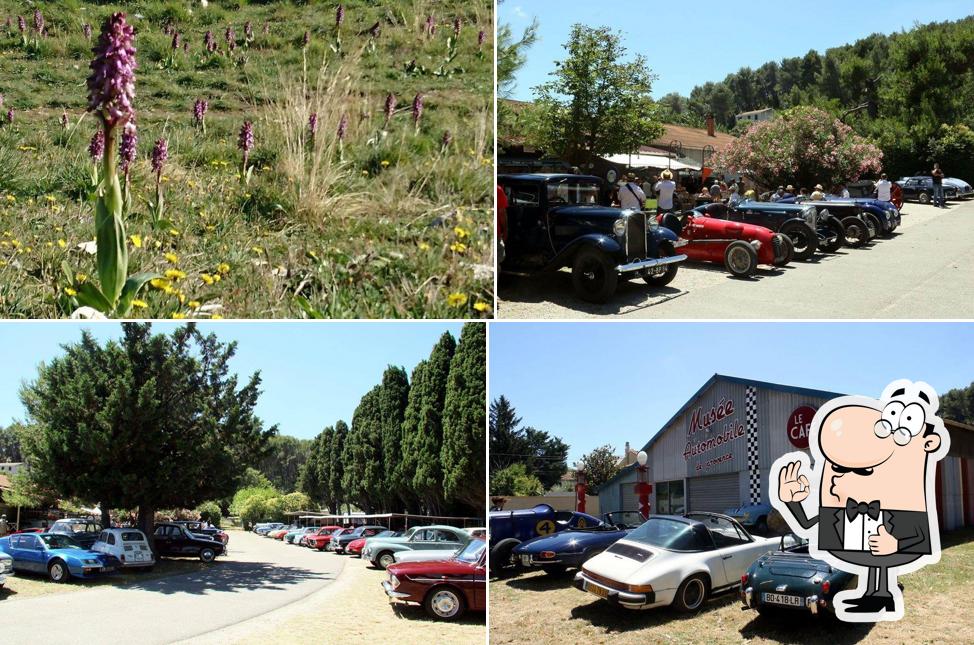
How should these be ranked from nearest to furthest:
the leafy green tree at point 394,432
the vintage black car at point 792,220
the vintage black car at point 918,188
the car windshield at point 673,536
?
the car windshield at point 673,536
the leafy green tree at point 394,432
the vintage black car at point 792,220
the vintage black car at point 918,188

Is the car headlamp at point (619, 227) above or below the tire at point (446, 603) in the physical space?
above

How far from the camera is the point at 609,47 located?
72.8 feet

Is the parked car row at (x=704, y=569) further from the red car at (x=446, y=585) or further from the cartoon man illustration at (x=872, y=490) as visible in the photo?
the red car at (x=446, y=585)

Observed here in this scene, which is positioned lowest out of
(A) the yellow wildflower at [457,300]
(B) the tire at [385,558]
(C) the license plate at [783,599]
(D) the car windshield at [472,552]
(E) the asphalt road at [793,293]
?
(B) the tire at [385,558]

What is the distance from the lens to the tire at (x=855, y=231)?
1711 cm

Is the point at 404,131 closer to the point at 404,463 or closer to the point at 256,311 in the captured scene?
the point at 256,311

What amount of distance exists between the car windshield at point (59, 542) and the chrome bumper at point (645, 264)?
11.2 m

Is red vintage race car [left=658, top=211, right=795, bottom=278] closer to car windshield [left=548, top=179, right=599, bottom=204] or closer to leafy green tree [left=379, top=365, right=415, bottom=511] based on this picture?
car windshield [left=548, top=179, right=599, bottom=204]

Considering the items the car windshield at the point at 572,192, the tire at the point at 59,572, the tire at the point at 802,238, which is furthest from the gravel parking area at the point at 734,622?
the tire at the point at 59,572

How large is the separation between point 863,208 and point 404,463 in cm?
1215

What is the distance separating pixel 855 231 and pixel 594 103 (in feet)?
29.4

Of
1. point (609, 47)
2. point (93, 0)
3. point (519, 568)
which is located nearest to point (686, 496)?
point (519, 568)

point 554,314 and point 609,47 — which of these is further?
point 609,47

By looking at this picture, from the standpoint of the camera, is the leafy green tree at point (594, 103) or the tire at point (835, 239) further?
the leafy green tree at point (594, 103)
